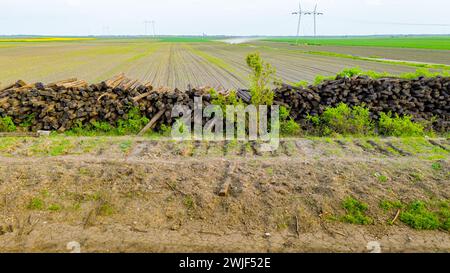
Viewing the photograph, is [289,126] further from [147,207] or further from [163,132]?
[147,207]

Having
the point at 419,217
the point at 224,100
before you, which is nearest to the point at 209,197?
the point at 419,217

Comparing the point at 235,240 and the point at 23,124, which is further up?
the point at 23,124

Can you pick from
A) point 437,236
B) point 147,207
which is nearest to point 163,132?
point 147,207

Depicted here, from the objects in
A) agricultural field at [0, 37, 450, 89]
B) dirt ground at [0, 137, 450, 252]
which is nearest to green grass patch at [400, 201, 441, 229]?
dirt ground at [0, 137, 450, 252]

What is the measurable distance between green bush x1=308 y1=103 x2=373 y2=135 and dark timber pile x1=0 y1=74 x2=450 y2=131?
394 mm

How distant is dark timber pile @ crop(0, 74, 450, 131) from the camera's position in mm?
11719

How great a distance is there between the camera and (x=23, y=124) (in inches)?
460

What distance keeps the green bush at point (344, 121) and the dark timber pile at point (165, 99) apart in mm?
394

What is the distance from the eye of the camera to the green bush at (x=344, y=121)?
37.6 feet

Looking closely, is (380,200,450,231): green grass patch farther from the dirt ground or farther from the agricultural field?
the agricultural field

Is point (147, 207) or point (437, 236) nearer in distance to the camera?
point (437, 236)

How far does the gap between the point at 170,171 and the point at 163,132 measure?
398cm
